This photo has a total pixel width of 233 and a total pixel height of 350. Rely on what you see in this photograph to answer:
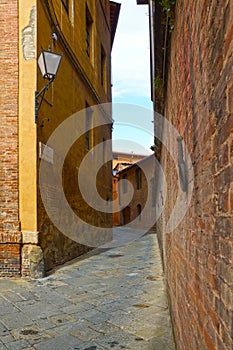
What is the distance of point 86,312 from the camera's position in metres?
4.37

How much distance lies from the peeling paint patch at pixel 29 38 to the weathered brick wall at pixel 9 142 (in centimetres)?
16

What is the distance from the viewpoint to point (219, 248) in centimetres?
123

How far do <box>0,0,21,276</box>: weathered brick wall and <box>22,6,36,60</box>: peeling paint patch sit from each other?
163mm

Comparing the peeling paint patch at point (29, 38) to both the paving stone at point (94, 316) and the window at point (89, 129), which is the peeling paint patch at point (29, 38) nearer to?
the window at point (89, 129)

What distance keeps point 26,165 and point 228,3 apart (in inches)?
233

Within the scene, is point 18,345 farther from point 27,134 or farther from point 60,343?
point 27,134

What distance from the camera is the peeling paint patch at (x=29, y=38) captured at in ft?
22.0

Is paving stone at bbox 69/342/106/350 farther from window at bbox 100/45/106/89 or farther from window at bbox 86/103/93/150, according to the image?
window at bbox 100/45/106/89

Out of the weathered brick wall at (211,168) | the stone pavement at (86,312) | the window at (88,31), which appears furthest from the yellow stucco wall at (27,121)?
the window at (88,31)

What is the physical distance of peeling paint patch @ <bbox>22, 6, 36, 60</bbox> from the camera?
6.71 metres

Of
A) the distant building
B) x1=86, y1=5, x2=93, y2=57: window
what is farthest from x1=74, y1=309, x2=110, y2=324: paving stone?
the distant building

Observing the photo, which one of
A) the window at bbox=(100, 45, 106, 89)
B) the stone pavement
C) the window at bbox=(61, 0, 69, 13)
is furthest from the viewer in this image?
the window at bbox=(100, 45, 106, 89)

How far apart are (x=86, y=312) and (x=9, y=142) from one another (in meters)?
3.63

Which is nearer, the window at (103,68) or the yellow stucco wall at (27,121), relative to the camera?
the yellow stucco wall at (27,121)
